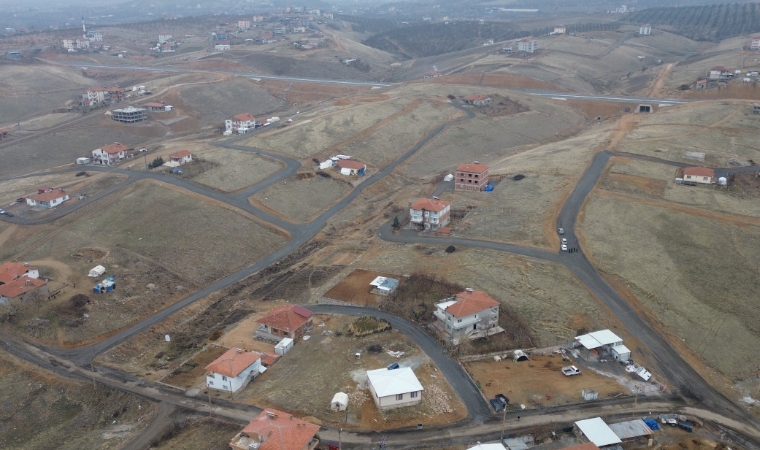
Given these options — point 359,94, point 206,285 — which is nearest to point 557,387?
point 206,285

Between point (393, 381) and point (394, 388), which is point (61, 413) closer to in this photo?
point (393, 381)

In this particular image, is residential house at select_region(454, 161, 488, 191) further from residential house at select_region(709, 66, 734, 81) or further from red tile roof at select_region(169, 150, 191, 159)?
residential house at select_region(709, 66, 734, 81)

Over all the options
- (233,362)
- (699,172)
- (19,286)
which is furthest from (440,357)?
(699,172)

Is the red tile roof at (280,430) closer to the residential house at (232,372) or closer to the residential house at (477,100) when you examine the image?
the residential house at (232,372)

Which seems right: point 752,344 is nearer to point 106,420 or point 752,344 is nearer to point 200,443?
point 200,443

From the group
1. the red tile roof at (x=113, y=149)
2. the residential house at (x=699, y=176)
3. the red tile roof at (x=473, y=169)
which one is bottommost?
the residential house at (x=699, y=176)

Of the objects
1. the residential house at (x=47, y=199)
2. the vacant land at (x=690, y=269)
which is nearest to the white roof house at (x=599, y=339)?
the vacant land at (x=690, y=269)

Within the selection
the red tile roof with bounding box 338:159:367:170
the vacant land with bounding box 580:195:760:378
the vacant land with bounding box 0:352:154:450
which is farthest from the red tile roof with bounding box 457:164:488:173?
the vacant land with bounding box 0:352:154:450
